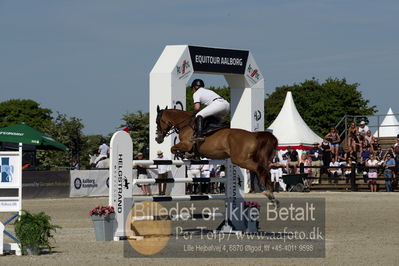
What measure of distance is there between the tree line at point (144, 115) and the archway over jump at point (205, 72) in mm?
31157

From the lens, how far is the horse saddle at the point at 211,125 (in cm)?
1445

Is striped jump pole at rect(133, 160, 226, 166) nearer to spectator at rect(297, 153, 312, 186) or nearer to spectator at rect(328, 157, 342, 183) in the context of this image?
spectator at rect(297, 153, 312, 186)

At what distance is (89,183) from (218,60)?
7205 millimetres

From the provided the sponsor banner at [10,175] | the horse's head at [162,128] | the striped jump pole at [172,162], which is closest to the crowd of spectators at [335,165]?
the horse's head at [162,128]

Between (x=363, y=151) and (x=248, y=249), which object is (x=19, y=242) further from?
(x=363, y=151)

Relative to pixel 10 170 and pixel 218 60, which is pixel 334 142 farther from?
pixel 10 170

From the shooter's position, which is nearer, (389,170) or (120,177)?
(120,177)

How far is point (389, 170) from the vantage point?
1188 inches

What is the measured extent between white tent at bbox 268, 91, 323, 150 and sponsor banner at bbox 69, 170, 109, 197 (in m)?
Result: 11.8

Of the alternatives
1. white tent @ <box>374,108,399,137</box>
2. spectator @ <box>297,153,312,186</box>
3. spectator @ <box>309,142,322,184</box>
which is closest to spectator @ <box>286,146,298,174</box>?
spectator @ <box>297,153,312,186</box>

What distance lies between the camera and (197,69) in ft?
90.3

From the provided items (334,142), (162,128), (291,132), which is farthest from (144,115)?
(162,128)

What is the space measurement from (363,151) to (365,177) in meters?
2.04

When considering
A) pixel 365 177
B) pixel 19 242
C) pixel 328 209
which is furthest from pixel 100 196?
pixel 19 242
